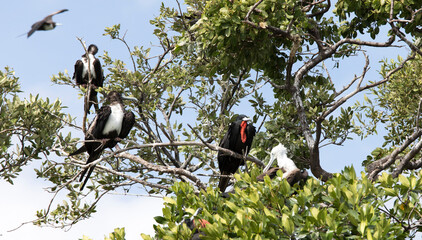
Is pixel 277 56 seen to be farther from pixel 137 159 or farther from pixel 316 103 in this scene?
pixel 137 159

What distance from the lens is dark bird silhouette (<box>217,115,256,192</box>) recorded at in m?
8.68

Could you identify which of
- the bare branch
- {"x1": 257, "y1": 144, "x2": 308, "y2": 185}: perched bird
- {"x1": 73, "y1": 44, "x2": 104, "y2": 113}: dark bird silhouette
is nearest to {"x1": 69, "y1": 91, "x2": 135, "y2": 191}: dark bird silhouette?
{"x1": 73, "y1": 44, "x2": 104, "y2": 113}: dark bird silhouette

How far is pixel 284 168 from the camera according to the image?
25.7 feet

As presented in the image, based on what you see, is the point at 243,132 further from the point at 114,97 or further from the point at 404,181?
the point at 404,181

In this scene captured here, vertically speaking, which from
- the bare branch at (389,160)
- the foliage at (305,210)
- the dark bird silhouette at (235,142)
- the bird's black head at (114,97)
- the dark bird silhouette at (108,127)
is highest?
the bird's black head at (114,97)

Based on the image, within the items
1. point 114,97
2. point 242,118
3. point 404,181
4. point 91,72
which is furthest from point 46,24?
point 91,72

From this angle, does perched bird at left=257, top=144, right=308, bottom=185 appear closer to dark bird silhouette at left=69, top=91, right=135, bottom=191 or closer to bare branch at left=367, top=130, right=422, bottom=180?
bare branch at left=367, top=130, right=422, bottom=180

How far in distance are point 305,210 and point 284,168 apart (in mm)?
2530

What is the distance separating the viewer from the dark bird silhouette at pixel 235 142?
8680 mm

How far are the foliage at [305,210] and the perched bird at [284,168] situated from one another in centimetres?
147

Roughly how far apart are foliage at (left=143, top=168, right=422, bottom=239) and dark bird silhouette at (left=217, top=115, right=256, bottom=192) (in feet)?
8.92

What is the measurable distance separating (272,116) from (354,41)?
6.28 ft

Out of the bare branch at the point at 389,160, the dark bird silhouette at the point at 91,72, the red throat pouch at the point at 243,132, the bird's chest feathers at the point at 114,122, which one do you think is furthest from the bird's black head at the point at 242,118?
the dark bird silhouette at the point at 91,72

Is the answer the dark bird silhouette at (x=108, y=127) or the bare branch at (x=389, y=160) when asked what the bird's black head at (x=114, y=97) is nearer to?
the dark bird silhouette at (x=108, y=127)
